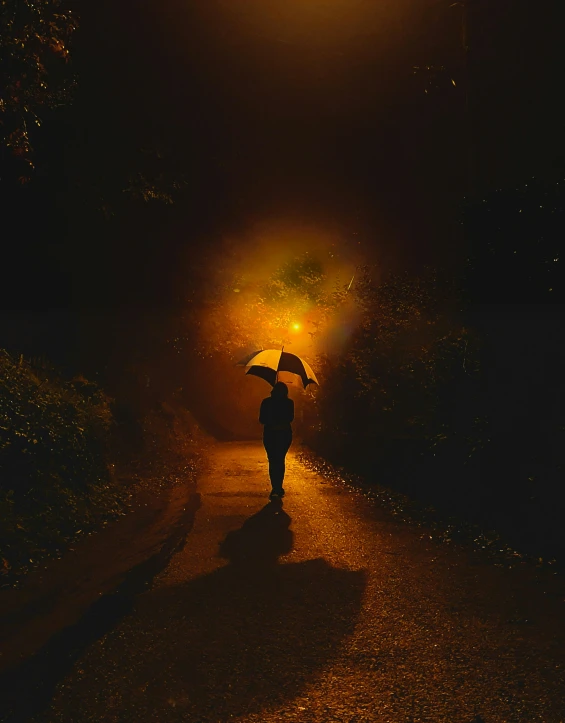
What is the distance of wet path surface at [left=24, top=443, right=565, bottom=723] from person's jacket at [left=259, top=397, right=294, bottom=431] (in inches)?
135

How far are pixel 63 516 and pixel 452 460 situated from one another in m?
5.53

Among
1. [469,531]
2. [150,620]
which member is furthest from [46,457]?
[469,531]

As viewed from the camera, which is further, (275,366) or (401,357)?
(401,357)

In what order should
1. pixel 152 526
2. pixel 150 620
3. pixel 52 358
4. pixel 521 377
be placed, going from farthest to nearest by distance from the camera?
pixel 52 358 → pixel 152 526 → pixel 521 377 → pixel 150 620

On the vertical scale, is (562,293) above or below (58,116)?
below

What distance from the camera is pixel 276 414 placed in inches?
419

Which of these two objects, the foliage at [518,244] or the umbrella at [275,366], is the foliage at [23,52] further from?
the foliage at [518,244]

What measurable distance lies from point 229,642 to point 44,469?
5.04 metres

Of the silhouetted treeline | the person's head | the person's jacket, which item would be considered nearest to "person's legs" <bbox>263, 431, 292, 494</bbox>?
the person's jacket

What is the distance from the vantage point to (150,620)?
4.86 metres

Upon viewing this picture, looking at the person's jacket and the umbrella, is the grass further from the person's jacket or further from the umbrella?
the umbrella

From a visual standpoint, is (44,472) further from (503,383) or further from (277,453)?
(503,383)

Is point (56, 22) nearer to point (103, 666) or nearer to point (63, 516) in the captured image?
point (63, 516)

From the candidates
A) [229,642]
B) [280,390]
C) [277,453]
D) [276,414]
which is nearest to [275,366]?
[280,390]
